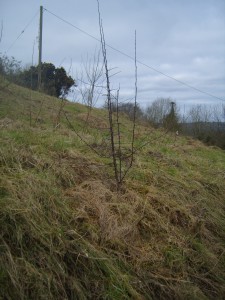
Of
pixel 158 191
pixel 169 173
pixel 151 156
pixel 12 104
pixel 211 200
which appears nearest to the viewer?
pixel 158 191

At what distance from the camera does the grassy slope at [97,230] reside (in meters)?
2.35

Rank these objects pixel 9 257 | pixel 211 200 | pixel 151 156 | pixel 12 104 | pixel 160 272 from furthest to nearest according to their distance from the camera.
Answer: pixel 12 104 → pixel 151 156 → pixel 211 200 → pixel 160 272 → pixel 9 257

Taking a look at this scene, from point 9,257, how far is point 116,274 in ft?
3.01

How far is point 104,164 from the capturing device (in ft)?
14.6

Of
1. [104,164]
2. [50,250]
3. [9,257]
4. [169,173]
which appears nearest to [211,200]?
[169,173]

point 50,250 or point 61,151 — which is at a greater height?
point 61,151

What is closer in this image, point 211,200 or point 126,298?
point 126,298

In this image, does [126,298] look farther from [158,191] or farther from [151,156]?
[151,156]

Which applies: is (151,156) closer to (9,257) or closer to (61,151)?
(61,151)

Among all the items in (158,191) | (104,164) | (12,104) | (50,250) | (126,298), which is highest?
(12,104)

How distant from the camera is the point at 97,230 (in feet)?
9.57

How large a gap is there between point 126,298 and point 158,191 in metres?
1.75

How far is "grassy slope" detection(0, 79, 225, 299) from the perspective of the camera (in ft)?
7.72

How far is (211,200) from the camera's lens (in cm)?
442
